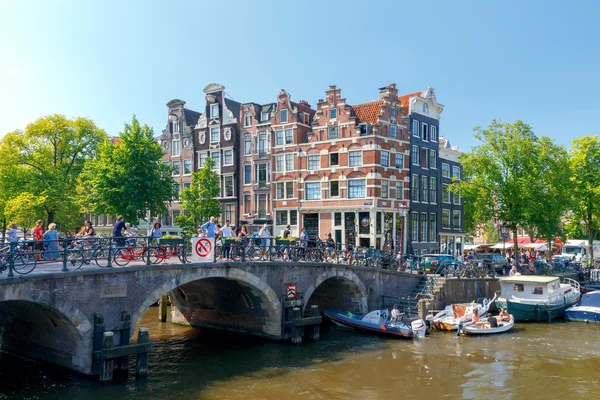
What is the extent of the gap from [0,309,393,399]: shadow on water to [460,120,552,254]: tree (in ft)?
60.8

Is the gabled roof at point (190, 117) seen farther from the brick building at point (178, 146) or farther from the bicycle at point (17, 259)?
the bicycle at point (17, 259)

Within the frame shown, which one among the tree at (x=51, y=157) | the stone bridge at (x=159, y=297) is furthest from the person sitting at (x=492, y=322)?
the tree at (x=51, y=157)

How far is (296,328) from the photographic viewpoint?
2341 centimetres

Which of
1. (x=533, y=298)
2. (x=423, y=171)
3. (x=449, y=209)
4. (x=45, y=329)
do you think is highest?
(x=423, y=171)

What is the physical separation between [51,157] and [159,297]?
31428 millimetres

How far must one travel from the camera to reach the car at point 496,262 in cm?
3419

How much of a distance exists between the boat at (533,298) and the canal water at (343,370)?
3.87m

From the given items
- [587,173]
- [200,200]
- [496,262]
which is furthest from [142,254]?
[587,173]

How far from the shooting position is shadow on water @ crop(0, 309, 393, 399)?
1599 cm

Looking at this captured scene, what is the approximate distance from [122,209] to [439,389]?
26026mm

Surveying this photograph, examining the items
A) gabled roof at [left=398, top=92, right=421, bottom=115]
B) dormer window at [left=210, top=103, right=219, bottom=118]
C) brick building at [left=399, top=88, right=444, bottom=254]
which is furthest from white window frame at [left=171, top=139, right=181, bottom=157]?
brick building at [left=399, top=88, right=444, bottom=254]

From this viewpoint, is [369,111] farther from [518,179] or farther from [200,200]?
[200,200]

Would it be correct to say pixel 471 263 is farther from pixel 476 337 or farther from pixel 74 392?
pixel 74 392

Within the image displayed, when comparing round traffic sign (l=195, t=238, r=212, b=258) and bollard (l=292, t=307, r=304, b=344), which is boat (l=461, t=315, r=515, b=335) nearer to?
bollard (l=292, t=307, r=304, b=344)
